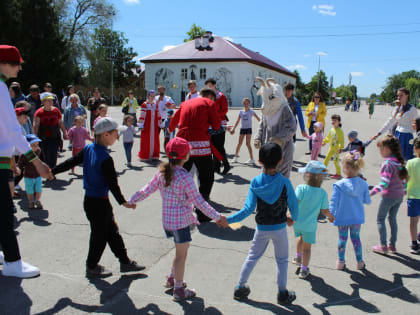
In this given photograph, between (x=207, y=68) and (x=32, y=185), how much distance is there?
Result: 47833 mm

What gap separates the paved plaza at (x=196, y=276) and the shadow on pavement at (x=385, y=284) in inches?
0.4

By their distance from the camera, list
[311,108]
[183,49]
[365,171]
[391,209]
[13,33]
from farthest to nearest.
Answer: [183,49], [13,33], [311,108], [365,171], [391,209]

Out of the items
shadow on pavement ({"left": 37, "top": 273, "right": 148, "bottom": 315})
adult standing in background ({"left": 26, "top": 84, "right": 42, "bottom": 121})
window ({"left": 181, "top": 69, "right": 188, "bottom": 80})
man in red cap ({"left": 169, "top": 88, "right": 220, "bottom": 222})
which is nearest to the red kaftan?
adult standing in background ({"left": 26, "top": 84, "right": 42, "bottom": 121})

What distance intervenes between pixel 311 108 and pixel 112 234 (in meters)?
9.99

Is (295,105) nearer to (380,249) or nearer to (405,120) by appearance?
(405,120)

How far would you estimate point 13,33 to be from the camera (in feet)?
102

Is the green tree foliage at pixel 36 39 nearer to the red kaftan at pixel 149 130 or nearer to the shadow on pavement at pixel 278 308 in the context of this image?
the red kaftan at pixel 149 130

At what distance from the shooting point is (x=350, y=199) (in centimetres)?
398

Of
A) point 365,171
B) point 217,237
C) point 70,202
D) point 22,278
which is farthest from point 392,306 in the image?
point 365,171

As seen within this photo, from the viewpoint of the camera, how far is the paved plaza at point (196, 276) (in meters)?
3.32

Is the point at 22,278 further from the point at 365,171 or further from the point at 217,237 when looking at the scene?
the point at 365,171

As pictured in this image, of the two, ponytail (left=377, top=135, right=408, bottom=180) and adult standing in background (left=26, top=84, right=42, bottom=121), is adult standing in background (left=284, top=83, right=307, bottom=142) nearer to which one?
ponytail (left=377, top=135, right=408, bottom=180)

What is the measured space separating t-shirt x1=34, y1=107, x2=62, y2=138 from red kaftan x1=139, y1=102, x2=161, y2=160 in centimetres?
305

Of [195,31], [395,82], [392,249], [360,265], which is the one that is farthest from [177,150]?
[395,82]
